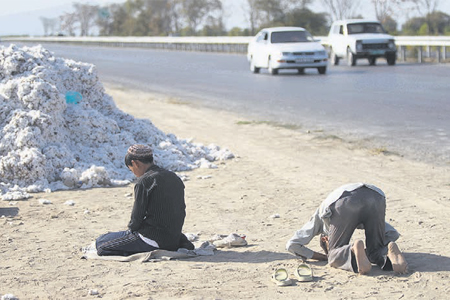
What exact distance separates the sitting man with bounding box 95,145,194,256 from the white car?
1906 centimetres

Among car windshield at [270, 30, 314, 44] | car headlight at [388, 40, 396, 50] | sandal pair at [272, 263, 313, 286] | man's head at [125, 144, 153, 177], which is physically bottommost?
sandal pair at [272, 263, 313, 286]

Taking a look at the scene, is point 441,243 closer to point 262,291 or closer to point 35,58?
point 262,291

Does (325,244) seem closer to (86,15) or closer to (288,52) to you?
(288,52)

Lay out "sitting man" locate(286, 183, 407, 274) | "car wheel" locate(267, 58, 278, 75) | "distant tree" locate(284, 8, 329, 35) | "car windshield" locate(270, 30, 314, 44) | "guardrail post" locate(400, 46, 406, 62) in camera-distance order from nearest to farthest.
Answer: "sitting man" locate(286, 183, 407, 274)
"car wheel" locate(267, 58, 278, 75)
"car windshield" locate(270, 30, 314, 44)
"guardrail post" locate(400, 46, 406, 62)
"distant tree" locate(284, 8, 329, 35)

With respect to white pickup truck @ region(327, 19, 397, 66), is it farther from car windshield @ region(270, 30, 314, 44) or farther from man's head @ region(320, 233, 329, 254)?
man's head @ region(320, 233, 329, 254)

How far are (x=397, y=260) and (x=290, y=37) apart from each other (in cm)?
2174

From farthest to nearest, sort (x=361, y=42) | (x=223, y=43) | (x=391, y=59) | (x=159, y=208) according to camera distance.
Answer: (x=223, y=43) < (x=391, y=59) < (x=361, y=42) < (x=159, y=208)

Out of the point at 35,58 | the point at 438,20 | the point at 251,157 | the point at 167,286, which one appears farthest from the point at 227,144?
the point at 438,20

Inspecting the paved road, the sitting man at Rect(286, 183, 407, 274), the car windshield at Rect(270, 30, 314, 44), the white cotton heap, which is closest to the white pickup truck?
the paved road

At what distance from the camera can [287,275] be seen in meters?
5.18

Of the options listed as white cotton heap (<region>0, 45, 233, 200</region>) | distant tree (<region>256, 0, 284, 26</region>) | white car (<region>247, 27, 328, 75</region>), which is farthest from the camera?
distant tree (<region>256, 0, 284, 26</region>)

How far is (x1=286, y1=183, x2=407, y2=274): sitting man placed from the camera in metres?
5.32

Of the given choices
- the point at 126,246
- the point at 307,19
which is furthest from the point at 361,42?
the point at 307,19

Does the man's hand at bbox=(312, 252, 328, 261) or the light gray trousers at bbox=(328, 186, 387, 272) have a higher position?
the light gray trousers at bbox=(328, 186, 387, 272)
